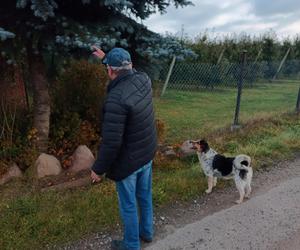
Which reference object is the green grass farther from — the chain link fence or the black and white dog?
the black and white dog

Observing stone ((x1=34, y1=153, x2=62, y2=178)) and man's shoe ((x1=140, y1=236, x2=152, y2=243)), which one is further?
stone ((x1=34, y1=153, x2=62, y2=178))

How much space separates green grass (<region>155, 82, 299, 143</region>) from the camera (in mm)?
8180

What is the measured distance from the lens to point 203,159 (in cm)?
505

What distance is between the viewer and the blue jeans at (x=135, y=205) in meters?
3.41

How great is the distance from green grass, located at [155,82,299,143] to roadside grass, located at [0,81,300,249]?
0.05m

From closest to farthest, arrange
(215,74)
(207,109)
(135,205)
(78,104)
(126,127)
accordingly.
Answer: (126,127) < (135,205) < (78,104) < (207,109) < (215,74)

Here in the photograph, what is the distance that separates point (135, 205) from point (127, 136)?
0.69 metres

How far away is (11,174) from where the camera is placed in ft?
16.7

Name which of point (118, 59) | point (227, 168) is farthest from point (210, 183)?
point (118, 59)

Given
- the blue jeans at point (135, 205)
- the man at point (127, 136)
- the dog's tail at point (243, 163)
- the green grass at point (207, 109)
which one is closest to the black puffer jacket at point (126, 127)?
the man at point (127, 136)

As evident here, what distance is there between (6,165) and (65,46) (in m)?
1.98

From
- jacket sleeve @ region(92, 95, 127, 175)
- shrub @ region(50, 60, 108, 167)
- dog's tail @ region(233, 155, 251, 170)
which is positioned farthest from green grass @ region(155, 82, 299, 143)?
jacket sleeve @ region(92, 95, 127, 175)

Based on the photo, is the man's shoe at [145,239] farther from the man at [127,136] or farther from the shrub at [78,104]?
the shrub at [78,104]

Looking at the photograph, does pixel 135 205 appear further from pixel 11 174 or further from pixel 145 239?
pixel 11 174
